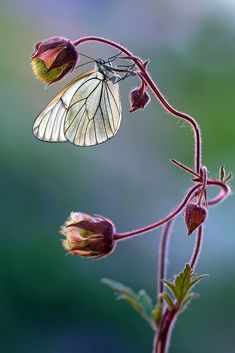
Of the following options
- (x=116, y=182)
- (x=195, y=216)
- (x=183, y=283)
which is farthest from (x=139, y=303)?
(x=116, y=182)

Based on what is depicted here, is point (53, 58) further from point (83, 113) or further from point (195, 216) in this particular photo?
point (195, 216)

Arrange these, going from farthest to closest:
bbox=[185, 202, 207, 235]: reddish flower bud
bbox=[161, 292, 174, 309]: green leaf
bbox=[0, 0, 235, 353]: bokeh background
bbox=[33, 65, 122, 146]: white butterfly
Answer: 1. bbox=[0, 0, 235, 353]: bokeh background
2. bbox=[33, 65, 122, 146]: white butterfly
3. bbox=[161, 292, 174, 309]: green leaf
4. bbox=[185, 202, 207, 235]: reddish flower bud

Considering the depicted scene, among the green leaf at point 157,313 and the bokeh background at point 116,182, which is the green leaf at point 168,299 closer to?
the green leaf at point 157,313

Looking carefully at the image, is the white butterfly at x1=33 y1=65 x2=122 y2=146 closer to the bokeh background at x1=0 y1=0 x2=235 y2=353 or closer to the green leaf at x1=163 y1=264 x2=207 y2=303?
the green leaf at x1=163 y1=264 x2=207 y2=303

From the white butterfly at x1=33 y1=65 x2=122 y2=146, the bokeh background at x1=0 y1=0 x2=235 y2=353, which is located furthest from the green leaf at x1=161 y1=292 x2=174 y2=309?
the bokeh background at x1=0 y1=0 x2=235 y2=353

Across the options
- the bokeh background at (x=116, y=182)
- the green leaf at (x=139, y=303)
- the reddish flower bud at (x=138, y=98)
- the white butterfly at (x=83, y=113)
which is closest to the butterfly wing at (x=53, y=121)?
the white butterfly at (x=83, y=113)
